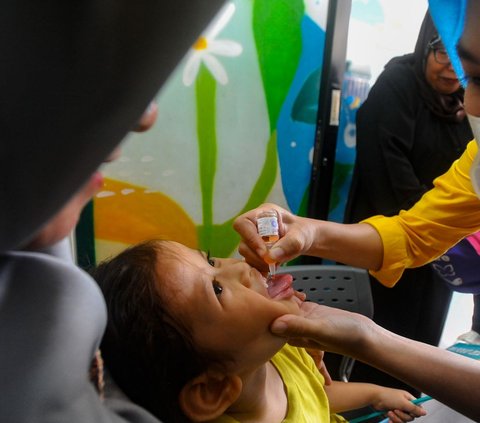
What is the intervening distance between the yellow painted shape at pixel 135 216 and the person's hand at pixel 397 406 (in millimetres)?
927

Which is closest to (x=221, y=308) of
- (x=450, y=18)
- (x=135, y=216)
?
(x=450, y=18)

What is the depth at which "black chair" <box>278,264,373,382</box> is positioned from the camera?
1.31 m

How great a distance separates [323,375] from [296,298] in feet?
1.31

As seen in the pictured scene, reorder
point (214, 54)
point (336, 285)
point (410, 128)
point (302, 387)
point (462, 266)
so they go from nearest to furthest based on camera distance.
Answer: point (302, 387) → point (336, 285) → point (462, 266) → point (214, 54) → point (410, 128)

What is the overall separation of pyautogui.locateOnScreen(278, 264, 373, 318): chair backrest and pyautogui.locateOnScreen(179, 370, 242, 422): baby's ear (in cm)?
56

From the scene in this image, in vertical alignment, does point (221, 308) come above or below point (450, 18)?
below

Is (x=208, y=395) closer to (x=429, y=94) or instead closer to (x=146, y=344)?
(x=146, y=344)

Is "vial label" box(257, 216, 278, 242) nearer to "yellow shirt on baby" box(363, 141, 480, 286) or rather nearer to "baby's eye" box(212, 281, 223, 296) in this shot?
"baby's eye" box(212, 281, 223, 296)

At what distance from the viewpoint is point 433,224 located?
3.88ft

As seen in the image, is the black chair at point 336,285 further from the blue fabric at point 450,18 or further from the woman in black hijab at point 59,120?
the woman in black hijab at point 59,120

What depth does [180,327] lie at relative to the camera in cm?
75

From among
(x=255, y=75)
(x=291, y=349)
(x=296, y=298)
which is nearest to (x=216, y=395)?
(x=296, y=298)

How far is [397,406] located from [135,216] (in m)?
1.17

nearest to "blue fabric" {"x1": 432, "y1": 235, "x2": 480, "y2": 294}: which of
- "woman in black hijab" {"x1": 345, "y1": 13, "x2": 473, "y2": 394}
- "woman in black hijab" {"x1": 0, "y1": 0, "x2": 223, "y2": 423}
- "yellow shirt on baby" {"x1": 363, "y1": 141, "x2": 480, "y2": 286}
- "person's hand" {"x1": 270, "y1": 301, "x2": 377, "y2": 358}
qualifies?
"woman in black hijab" {"x1": 345, "y1": 13, "x2": 473, "y2": 394}
